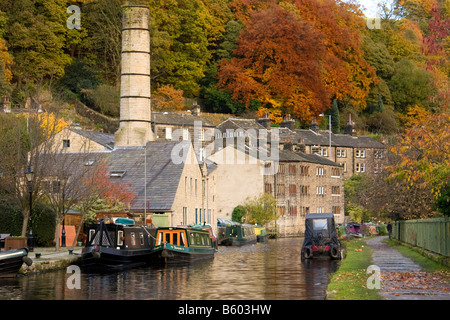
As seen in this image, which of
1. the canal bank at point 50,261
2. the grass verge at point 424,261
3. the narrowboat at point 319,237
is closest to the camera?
the grass verge at point 424,261

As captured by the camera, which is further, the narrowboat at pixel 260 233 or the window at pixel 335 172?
the window at pixel 335 172

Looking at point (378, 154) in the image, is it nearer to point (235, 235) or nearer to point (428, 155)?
point (235, 235)

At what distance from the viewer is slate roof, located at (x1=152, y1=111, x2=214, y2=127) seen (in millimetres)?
84613

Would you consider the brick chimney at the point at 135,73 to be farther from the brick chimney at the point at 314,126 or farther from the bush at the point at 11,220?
the brick chimney at the point at 314,126

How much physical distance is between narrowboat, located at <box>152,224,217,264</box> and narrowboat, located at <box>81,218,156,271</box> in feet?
3.16

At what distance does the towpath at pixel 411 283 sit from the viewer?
2073 centimetres

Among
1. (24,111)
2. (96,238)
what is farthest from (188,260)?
(24,111)

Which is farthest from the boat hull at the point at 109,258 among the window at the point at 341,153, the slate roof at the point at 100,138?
the window at the point at 341,153

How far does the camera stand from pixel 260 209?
82062 mm

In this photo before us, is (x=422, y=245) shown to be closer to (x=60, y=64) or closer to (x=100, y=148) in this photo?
(x=100, y=148)

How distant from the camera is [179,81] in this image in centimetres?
9794

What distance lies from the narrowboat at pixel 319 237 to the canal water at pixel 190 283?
1.65 m

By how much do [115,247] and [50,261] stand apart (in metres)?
5.77

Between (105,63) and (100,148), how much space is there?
3073 centimetres
